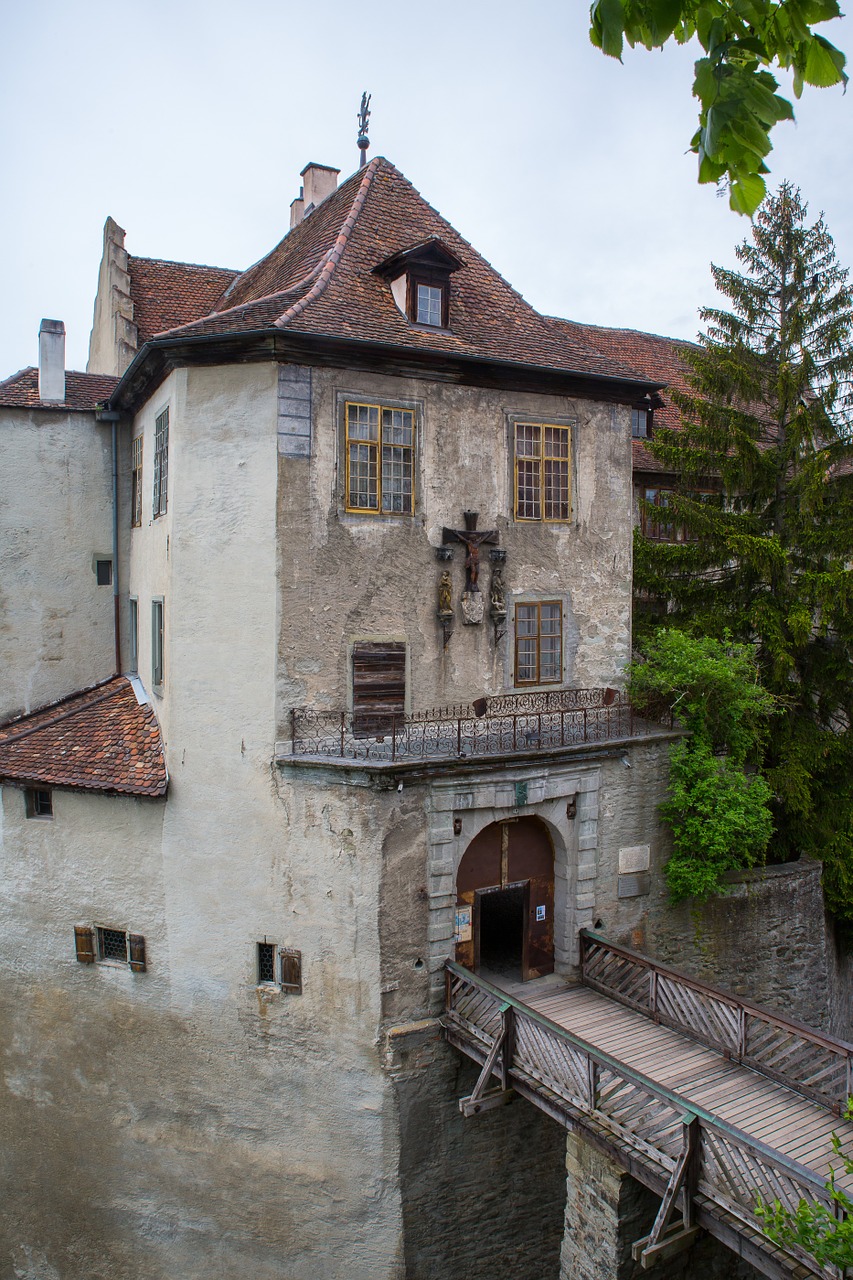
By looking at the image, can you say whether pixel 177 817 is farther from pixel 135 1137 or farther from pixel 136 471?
pixel 136 471

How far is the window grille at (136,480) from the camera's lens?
1726 centimetres

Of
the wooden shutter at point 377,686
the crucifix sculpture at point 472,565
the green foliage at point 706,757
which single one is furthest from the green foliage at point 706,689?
the wooden shutter at point 377,686

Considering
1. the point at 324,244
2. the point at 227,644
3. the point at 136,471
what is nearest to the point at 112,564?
the point at 136,471

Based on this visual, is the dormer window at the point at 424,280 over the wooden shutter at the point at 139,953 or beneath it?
over

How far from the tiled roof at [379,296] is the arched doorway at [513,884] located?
7425 mm

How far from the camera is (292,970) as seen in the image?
44.5 feet

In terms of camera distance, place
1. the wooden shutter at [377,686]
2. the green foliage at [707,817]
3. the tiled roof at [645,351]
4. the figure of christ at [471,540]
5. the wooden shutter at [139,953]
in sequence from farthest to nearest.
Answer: the tiled roof at [645,351], the green foliage at [707,817], the figure of christ at [471,540], the wooden shutter at [139,953], the wooden shutter at [377,686]

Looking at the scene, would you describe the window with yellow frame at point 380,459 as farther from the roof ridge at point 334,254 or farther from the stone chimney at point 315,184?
the stone chimney at point 315,184

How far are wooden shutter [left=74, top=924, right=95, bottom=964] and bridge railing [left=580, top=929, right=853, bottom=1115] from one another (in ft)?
25.6

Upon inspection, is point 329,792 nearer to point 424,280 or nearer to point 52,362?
point 424,280

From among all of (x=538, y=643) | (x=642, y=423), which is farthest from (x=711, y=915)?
(x=642, y=423)

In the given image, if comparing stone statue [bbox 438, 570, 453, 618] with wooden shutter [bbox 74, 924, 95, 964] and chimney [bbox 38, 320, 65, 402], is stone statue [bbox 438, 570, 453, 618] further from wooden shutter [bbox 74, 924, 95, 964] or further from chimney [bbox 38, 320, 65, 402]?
chimney [bbox 38, 320, 65, 402]

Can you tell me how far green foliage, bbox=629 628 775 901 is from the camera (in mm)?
15266

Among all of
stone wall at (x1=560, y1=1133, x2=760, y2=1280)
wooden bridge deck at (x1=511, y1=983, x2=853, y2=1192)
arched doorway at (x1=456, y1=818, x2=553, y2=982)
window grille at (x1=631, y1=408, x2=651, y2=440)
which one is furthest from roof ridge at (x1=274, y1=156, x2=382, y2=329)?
stone wall at (x1=560, y1=1133, x2=760, y2=1280)
